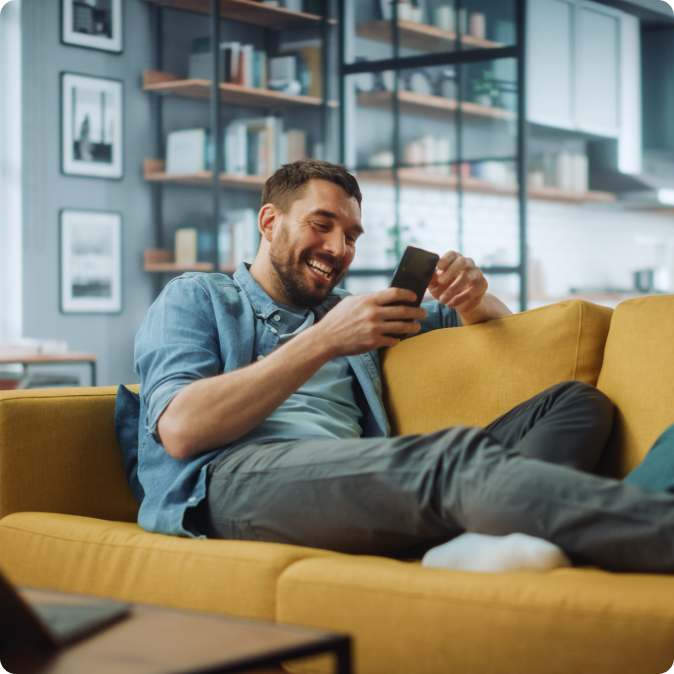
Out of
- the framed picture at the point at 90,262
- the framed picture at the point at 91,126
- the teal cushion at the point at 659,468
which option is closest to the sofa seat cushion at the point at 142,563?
the teal cushion at the point at 659,468

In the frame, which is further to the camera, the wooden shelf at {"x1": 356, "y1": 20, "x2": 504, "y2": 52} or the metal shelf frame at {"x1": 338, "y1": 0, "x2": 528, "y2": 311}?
the wooden shelf at {"x1": 356, "y1": 20, "x2": 504, "y2": 52}

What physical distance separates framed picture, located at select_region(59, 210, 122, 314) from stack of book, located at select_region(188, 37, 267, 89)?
3.28 ft

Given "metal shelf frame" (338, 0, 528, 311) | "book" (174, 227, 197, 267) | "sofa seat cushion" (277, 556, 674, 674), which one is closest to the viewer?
"sofa seat cushion" (277, 556, 674, 674)

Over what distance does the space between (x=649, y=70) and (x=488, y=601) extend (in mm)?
6385

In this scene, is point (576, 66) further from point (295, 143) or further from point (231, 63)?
point (231, 63)

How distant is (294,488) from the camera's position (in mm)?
1204

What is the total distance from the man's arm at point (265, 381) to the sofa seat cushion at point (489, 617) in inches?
12.3

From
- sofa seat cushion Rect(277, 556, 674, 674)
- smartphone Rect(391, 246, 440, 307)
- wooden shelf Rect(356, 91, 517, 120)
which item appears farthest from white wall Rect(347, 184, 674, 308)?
sofa seat cushion Rect(277, 556, 674, 674)

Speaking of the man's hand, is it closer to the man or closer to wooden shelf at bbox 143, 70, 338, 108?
the man

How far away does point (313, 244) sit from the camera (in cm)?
164

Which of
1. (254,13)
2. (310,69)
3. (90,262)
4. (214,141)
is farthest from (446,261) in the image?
(254,13)

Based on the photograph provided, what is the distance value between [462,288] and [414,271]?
233 mm

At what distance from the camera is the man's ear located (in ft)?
5.64

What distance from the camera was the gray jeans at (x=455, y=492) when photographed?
0.97 metres
